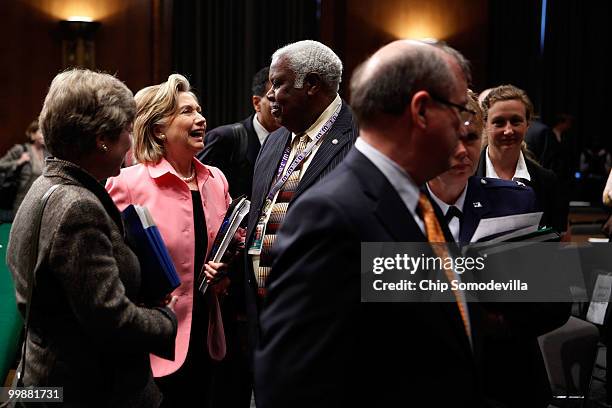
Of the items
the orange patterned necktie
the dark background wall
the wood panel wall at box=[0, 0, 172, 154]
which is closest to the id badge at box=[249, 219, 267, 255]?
the orange patterned necktie

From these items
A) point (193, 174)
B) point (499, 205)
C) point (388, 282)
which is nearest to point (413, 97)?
point (388, 282)

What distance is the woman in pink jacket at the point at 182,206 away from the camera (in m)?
3.15

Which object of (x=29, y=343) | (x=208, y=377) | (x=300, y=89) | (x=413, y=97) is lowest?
(x=208, y=377)

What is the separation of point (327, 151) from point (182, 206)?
670 mm

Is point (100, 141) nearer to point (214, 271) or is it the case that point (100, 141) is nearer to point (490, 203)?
point (214, 271)

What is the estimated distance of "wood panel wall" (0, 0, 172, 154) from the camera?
9641 millimetres

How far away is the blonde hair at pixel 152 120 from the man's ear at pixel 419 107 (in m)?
1.84

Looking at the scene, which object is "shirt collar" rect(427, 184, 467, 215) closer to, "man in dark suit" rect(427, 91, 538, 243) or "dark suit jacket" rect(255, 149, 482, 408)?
"man in dark suit" rect(427, 91, 538, 243)

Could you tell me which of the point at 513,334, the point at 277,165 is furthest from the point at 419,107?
the point at 277,165

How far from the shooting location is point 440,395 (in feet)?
5.06

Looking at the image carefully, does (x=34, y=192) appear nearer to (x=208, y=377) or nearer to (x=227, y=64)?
(x=208, y=377)

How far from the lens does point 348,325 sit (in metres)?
1.47

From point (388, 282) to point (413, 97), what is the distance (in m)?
0.37

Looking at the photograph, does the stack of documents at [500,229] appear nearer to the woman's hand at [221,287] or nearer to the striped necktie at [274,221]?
the striped necktie at [274,221]
